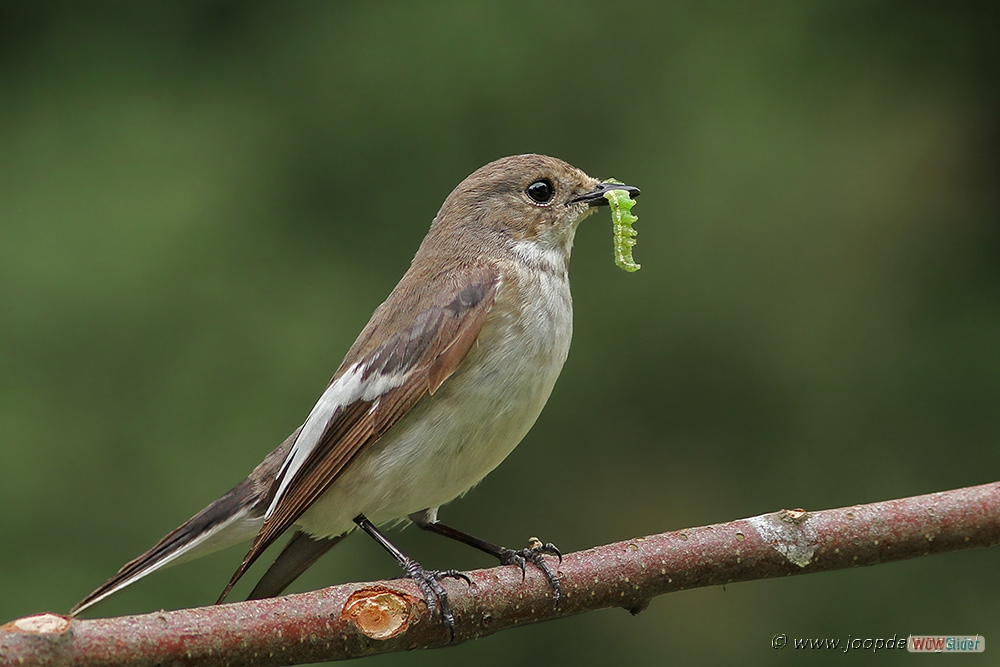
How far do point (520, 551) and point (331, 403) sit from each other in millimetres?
813

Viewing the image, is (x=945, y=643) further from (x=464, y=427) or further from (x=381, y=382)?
(x=381, y=382)

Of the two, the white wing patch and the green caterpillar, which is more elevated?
the green caterpillar

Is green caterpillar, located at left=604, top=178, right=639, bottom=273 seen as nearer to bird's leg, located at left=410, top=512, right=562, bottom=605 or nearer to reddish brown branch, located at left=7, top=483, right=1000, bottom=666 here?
bird's leg, located at left=410, top=512, right=562, bottom=605

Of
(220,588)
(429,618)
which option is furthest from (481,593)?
(220,588)

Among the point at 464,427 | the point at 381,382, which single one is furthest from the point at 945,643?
the point at 381,382

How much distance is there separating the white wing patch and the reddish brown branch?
67 centimetres

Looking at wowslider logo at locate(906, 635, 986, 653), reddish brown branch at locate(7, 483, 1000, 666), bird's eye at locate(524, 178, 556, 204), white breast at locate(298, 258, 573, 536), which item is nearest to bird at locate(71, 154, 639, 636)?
white breast at locate(298, 258, 573, 536)

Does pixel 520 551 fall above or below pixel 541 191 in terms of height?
below

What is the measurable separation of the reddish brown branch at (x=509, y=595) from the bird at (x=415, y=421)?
0.45 feet

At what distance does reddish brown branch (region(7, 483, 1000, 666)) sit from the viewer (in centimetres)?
217

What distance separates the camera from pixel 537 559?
8.97 ft

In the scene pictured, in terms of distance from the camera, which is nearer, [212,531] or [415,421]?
[415,421]

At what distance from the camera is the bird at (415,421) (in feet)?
9.87

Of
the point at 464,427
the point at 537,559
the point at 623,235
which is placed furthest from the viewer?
the point at 623,235
